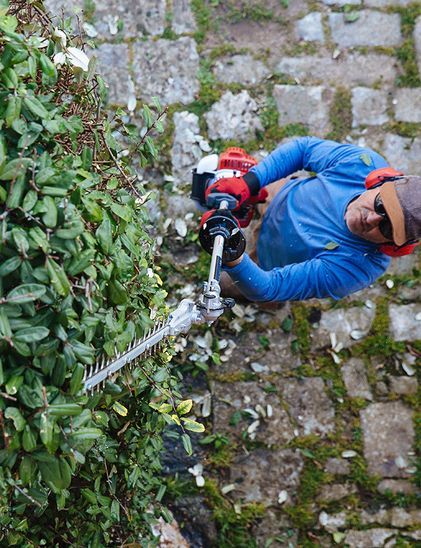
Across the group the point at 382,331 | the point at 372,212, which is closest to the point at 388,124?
the point at 382,331

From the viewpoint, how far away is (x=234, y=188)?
9.37ft

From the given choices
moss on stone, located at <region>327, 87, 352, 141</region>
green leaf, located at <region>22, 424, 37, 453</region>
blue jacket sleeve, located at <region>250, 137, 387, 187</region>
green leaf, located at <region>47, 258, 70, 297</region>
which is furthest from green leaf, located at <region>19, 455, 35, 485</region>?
moss on stone, located at <region>327, 87, 352, 141</region>

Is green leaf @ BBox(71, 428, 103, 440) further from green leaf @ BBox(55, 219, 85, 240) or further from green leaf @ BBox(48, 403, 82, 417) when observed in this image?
green leaf @ BBox(55, 219, 85, 240)

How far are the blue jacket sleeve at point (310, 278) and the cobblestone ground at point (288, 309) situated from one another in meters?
0.49

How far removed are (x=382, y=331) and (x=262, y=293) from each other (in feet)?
3.53

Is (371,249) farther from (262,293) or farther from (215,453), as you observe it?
(215,453)

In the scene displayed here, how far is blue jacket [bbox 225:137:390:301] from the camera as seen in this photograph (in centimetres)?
262

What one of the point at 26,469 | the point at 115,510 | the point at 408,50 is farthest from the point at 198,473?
the point at 408,50

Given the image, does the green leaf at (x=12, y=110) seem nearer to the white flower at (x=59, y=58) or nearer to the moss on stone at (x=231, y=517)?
the white flower at (x=59, y=58)

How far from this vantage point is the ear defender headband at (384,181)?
249 cm

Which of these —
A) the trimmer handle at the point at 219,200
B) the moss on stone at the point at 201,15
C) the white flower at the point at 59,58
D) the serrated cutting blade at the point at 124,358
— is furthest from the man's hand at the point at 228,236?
the moss on stone at the point at 201,15

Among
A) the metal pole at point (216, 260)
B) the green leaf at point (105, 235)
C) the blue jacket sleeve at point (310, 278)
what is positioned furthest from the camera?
the blue jacket sleeve at point (310, 278)

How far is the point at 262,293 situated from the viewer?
2.67 metres

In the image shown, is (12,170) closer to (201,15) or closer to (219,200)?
(219,200)
